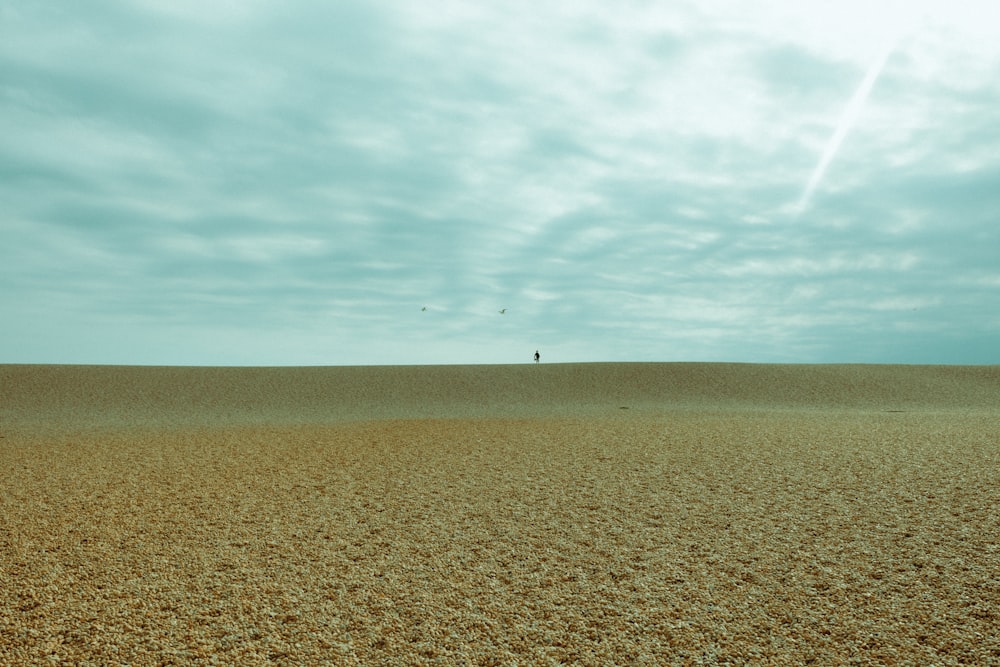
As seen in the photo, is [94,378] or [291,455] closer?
[291,455]

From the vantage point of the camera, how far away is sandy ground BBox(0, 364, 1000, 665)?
16.4 ft

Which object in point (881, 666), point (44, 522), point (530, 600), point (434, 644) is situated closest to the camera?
point (881, 666)

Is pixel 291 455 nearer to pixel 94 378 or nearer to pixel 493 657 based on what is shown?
pixel 493 657

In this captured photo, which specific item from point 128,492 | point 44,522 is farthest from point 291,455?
point 44,522

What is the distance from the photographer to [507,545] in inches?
277

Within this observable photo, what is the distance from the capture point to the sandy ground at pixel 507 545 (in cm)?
501

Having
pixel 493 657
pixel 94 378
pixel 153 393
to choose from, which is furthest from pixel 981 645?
pixel 94 378

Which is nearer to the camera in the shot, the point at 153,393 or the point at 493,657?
the point at 493,657

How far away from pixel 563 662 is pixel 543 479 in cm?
530

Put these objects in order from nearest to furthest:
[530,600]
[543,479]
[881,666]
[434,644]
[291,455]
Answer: [881,666] → [434,644] → [530,600] → [543,479] → [291,455]

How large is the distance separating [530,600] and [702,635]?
1410 millimetres

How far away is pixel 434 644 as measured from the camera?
195 inches

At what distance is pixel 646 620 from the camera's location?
17.4 ft

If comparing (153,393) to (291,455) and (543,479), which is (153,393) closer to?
(291,455)
